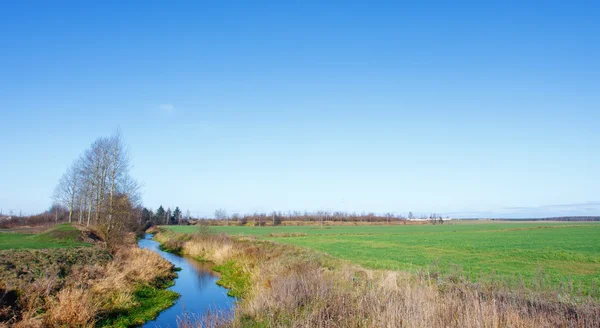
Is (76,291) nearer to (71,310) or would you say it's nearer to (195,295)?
(71,310)

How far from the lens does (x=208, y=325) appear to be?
8.23 metres

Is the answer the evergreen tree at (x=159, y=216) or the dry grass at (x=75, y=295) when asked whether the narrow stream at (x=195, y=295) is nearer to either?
the dry grass at (x=75, y=295)

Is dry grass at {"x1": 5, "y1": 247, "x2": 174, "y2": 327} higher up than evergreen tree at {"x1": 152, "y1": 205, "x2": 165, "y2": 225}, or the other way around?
evergreen tree at {"x1": 152, "y1": 205, "x2": 165, "y2": 225}

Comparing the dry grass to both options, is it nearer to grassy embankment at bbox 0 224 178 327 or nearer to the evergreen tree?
grassy embankment at bbox 0 224 178 327

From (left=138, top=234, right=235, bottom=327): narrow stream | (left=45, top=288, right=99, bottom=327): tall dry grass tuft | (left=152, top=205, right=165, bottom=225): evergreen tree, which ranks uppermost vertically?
(left=152, top=205, right=165, bottom=225): evergreen tree

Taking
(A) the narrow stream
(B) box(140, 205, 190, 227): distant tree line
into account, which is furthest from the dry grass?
(B) box(140, 205, 190, 227): distant tree line

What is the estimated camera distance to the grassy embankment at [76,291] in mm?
11773

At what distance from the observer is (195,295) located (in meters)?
20.3

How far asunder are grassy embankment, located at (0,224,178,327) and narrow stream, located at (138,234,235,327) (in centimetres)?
60

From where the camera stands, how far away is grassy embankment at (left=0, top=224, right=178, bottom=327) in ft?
38.6

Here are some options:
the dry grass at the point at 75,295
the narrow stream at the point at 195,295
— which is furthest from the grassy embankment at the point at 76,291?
the narrow stream at the point at 195,295

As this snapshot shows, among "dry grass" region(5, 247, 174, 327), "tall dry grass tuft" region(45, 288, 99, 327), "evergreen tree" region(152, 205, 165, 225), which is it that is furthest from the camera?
"evergreen tree" region(152, 205, 165, 225)

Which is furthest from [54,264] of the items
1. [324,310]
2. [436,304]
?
[436,304]

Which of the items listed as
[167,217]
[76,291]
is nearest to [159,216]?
[167,217]
